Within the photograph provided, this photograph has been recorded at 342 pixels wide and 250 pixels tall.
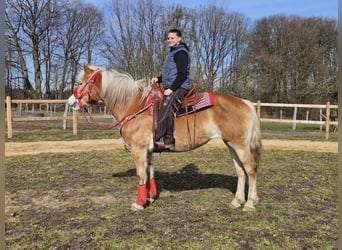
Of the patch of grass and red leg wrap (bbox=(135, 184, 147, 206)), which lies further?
red leg wrap (bbox=(135, 184, 147, 206))

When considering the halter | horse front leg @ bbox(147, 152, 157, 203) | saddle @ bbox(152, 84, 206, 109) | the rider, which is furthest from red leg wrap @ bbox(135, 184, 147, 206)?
the halter

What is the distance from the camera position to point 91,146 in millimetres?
11672

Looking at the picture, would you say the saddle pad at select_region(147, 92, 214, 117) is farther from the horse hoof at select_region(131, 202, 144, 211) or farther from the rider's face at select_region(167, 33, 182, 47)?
the horse hoof at select_region(131, 202, 144, 211)

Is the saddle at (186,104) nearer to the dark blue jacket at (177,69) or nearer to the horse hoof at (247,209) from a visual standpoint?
the dark blue jacket at (177,69)

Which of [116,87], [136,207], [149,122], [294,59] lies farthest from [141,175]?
[294,59]

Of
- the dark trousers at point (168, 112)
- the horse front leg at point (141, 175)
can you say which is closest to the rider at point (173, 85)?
the dark trousers at point (168, 112)

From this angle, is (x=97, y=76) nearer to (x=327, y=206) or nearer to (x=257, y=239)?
(x=257, y=239)

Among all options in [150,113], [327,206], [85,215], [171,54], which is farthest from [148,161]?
[327,206]

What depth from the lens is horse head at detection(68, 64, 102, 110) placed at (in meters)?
4.90

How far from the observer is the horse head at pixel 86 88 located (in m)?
4.90

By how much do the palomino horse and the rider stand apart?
6.4 inches

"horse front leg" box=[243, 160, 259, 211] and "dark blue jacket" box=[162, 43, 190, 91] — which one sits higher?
"dark blue jacket" box=[162, 43, 190, 91]

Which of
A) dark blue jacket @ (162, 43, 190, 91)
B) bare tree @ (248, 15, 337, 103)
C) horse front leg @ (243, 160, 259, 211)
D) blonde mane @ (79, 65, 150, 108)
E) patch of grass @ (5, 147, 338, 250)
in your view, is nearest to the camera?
patch of grass @ (5, 147, 338, 250)

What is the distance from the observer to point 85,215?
4.57 metres
